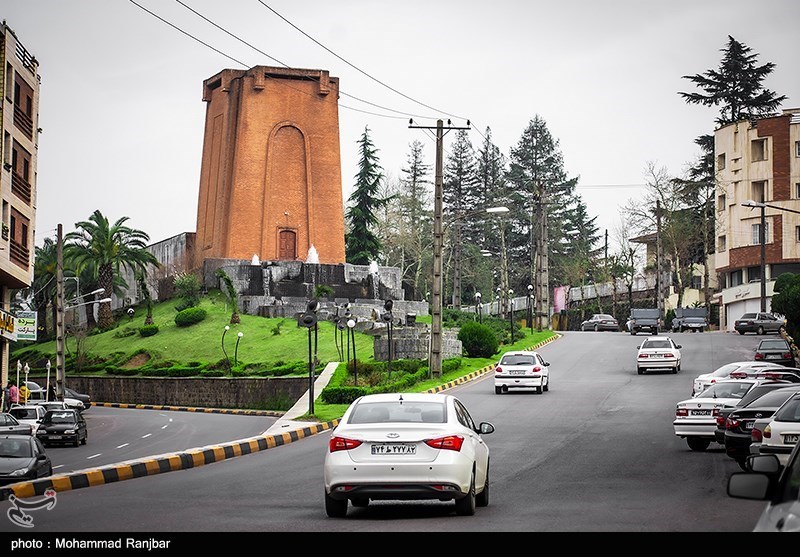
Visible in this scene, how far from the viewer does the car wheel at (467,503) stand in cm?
1358

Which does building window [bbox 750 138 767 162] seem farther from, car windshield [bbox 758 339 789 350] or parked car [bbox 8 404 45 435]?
parked car [bbox 8 404 45 435]

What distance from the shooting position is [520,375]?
40.0m

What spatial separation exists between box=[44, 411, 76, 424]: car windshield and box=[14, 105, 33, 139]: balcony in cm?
1496

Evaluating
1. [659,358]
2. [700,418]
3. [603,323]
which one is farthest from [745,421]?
[603,323]

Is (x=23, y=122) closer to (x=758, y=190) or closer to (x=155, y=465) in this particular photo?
(x=155, y=465)

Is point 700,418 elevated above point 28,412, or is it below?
above

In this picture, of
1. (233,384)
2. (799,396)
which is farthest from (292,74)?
(799,396)

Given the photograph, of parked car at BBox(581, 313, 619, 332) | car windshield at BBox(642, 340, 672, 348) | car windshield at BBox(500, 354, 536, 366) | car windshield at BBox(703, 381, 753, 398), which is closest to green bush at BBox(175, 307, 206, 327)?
parked car at BBox(581, 313, 619, 332)

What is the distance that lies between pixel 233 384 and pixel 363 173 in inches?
1583

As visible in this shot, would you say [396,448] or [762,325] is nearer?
[396,448]

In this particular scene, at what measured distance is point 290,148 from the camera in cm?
8100

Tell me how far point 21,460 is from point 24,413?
1884cm

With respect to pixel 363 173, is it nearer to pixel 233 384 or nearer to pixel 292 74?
pixel 292 74

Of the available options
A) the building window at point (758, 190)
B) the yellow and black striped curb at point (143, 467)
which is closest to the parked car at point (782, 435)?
the yellow and black striped curb at point (143, 467)
